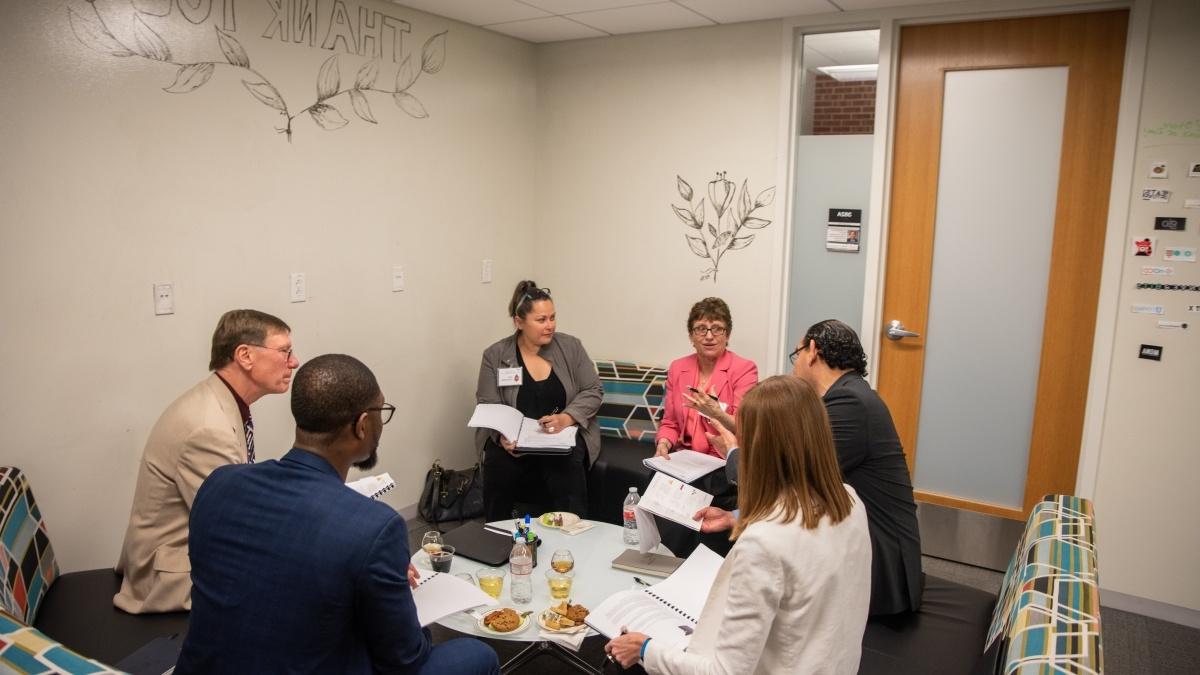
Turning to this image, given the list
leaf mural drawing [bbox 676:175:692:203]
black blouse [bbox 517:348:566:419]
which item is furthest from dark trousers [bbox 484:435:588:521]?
leaf mural drawing [bbox 676:175:692:203]

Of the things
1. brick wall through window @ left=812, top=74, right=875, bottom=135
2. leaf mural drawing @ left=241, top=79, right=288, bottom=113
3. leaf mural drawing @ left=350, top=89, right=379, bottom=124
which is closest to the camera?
leaf mural drawing @ left=241, top=79, right=288, bottom=113

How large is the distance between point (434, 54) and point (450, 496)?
7.66 feet

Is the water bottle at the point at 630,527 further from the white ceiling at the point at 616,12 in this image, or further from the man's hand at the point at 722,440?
the white ceiling at the point at 616,12

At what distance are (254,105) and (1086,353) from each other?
3826mm

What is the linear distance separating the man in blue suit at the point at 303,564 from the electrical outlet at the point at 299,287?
2.03m

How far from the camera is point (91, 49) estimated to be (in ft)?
9.25

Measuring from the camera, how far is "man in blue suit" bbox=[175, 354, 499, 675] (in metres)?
1.58

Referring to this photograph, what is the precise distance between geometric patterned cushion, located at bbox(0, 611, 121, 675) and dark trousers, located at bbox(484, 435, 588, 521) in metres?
2.41

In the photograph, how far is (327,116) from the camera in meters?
3.70

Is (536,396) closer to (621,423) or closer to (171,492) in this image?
(621,423)

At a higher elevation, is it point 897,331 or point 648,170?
point 648,170

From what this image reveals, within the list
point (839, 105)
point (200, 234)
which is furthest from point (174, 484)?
point (839, 105)

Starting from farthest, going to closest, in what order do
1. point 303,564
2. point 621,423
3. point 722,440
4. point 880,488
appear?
point 621,423, point 722,440, point 880,488, point 303,564

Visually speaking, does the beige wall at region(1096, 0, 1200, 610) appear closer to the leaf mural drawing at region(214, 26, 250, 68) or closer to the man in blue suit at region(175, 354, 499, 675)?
the man in blue suit at region(175, 354, 499, 675)
